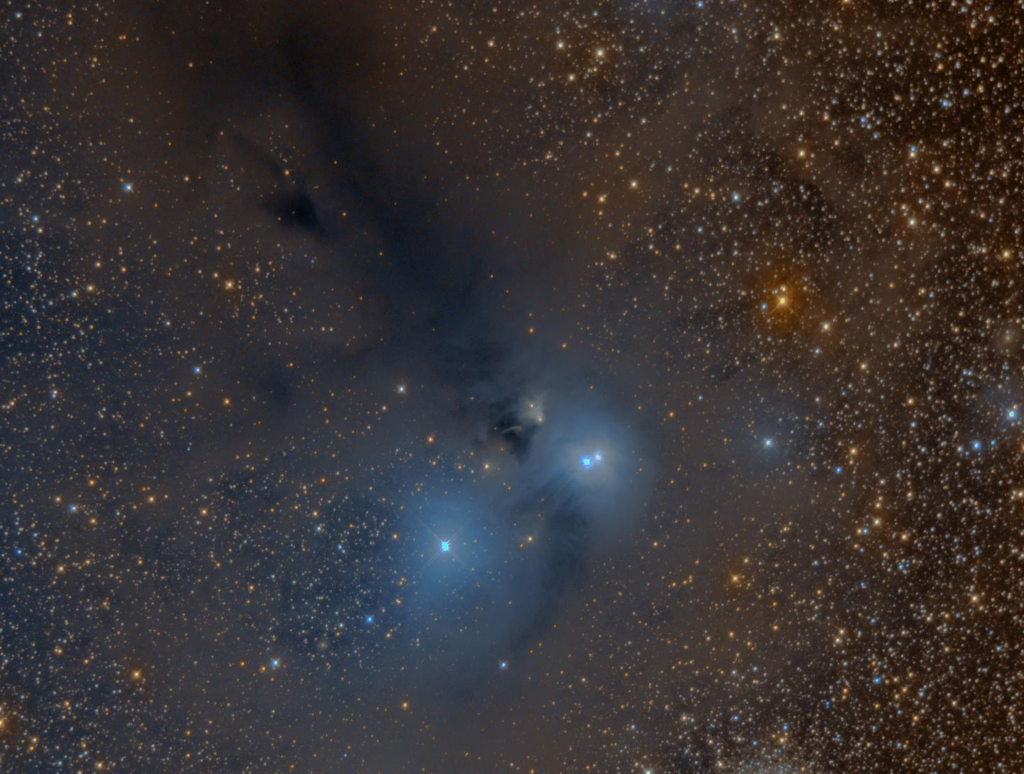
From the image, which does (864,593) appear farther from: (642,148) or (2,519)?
(2,519)

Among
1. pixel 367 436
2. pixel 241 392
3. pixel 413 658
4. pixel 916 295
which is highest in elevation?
pixel 241 392

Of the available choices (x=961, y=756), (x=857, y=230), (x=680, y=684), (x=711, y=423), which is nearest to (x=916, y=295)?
(x=857, y=230)

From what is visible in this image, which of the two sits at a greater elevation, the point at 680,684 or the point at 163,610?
the point at 163,610

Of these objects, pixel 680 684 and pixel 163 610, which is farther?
pixel 680 684

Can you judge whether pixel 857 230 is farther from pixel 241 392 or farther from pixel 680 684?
pixel 241 392

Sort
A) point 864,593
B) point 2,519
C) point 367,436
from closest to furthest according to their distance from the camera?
point 2,519 → point 367,436 → point 864,593

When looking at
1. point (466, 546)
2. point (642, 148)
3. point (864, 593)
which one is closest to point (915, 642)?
point (864, 593)

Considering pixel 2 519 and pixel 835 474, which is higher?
pixel 2 519

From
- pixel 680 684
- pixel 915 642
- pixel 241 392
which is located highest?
pixel 241 392

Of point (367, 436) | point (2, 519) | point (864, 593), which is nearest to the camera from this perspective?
point (2, 519)
